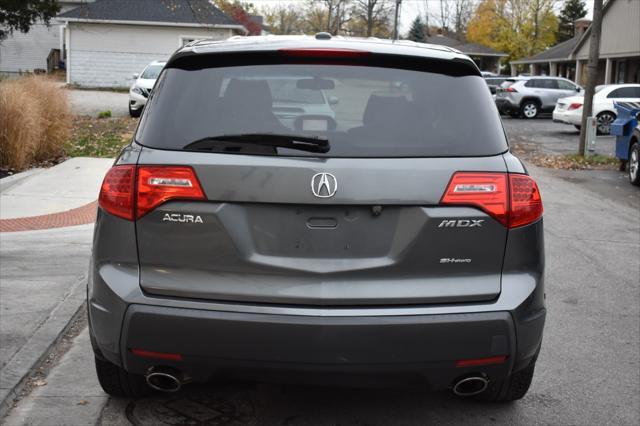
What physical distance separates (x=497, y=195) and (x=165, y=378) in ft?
5.70

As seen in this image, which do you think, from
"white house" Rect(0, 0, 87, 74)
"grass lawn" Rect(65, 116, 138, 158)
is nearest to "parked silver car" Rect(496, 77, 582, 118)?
"grass lawn" Rect(65, 116, 138, 158)

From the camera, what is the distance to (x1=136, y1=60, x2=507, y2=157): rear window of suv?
3.53 meters

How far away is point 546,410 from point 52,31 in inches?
2148

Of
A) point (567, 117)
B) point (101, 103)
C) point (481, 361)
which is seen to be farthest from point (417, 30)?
point (481, 361)

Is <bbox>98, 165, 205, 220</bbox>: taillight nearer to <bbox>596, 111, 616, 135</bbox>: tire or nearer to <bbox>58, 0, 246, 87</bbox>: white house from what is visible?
<bbox>596, 111, 616, 135</bbox>: tire

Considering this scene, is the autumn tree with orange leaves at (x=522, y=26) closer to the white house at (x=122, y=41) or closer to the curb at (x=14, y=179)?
the white house at (x=122, y=41)

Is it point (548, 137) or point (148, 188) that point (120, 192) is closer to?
point (148, 188)

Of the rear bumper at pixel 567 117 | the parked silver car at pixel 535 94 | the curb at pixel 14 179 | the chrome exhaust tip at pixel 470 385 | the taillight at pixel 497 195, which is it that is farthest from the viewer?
the parked silver car at pixel 535 94

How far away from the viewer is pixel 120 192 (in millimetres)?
3547

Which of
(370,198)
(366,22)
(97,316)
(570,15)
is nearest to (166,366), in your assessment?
(97,316)

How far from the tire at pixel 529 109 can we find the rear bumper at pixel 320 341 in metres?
31.7

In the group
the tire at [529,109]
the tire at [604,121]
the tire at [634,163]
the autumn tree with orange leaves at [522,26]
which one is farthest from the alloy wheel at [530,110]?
the autumn tree with orange leaves at [522,26]

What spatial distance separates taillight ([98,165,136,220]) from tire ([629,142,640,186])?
41.9 ft

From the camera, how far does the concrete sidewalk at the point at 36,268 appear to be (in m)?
5.05
